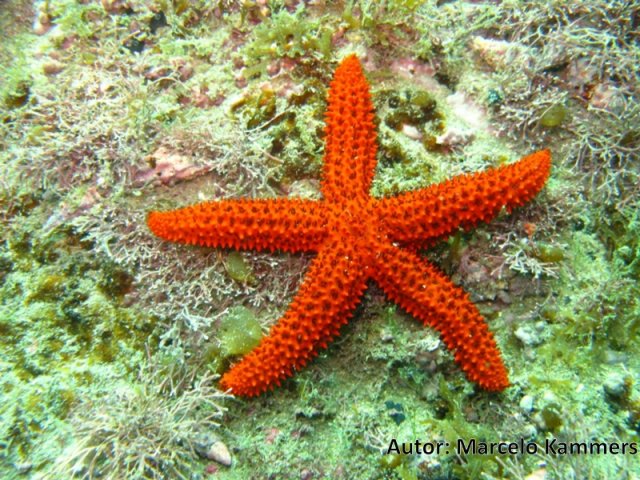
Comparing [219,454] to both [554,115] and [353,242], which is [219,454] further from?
[554,115]

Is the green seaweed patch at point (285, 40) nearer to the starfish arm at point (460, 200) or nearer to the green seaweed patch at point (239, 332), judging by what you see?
the starfish arm at point (460, 200)

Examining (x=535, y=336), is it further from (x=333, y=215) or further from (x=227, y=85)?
(x=227, y=85)

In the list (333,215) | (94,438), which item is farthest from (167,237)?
(94,438)

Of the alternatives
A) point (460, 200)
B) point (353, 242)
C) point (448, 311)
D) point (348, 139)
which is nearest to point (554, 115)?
point (460, 200)

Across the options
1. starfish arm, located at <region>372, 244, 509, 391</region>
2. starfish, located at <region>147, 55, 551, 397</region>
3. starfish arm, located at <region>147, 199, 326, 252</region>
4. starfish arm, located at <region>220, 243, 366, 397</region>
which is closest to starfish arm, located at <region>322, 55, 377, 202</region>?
starfish, located at <region>147, 55, 551, 397</region>

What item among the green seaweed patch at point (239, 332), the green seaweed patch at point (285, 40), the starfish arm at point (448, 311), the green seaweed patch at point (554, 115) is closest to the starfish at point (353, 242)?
the starfish arm at point (448, 311)
